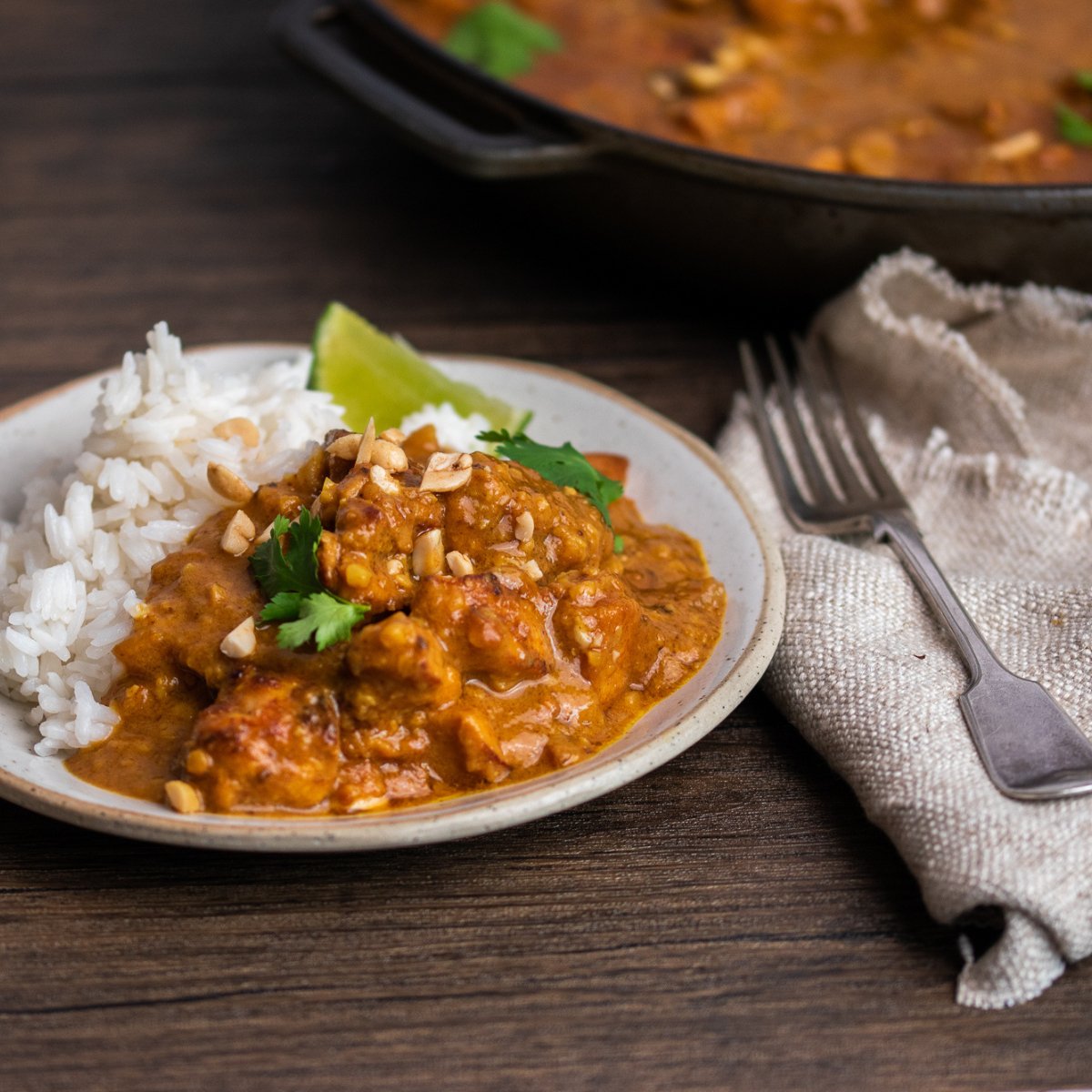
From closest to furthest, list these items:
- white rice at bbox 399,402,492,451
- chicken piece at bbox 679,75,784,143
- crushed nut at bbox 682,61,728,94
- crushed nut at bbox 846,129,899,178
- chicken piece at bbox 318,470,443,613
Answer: chicken piece at bbox 318,470,443,613 < white rice at bbox 399,402,492,451 < crushed nut at bbox 846,129,899,178 < chicken piece at bbox 679,75,784,143 < crushed nut at bbox 682,61,728,94

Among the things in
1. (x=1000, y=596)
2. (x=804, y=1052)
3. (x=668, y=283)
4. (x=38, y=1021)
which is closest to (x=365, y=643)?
(x=38, y=1021)

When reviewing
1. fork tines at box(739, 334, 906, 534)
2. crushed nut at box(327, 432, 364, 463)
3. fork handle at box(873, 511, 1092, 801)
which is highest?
crushed nut at box(327, 432, 364, 463)

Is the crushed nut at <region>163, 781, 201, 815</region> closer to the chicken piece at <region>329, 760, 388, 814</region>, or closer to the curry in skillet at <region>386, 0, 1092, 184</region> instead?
the chicken piece at <region>329, 760, 388, 814</region>

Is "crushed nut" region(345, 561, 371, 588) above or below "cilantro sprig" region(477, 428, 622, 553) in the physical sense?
above

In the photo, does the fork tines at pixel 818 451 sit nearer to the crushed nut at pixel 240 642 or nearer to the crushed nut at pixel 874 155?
the crushed nut at pixel 874 155

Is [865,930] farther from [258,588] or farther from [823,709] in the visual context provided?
[258,588]

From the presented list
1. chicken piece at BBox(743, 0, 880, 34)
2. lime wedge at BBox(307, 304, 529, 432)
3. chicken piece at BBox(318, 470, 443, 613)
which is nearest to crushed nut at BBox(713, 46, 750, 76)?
chicken piece at BBox(743, 0, 880, 34)

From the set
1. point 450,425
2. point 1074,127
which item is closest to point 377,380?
point 450,425
